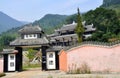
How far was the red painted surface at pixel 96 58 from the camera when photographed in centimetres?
2117

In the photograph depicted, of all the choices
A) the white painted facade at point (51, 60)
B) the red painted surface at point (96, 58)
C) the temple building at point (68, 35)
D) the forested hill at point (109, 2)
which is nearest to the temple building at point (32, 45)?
the white painted facade at point (51, 60)

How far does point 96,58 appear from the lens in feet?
71.8

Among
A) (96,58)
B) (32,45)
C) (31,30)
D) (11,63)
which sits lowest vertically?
(11,63)

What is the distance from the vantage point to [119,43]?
68.6 ft

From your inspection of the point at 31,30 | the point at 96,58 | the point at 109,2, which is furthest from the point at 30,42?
the point at 109,2

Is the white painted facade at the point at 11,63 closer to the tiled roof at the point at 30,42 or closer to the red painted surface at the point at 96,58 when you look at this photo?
the tiled roof at the point at 30,42

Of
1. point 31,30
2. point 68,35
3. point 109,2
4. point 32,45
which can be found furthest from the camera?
point 109,2

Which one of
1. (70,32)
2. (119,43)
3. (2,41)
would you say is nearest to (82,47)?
(119,43)

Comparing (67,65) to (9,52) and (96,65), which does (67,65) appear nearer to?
(96,65)

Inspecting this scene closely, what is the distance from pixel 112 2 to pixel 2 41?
2711 inches

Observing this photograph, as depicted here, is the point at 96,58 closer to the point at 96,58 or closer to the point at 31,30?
the point at 96,58

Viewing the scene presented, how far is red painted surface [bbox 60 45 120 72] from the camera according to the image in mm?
21172

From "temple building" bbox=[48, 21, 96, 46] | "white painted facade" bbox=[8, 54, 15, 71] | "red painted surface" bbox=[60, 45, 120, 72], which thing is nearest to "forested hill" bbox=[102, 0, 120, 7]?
"temple building" bbox=[48, 21, 96, 46]

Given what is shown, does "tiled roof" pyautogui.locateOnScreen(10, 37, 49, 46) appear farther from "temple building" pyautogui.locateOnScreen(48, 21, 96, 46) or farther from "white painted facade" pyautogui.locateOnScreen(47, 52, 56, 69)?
"temple building" pyautogui.locateOnScreen(48, 21, 96, 46)
